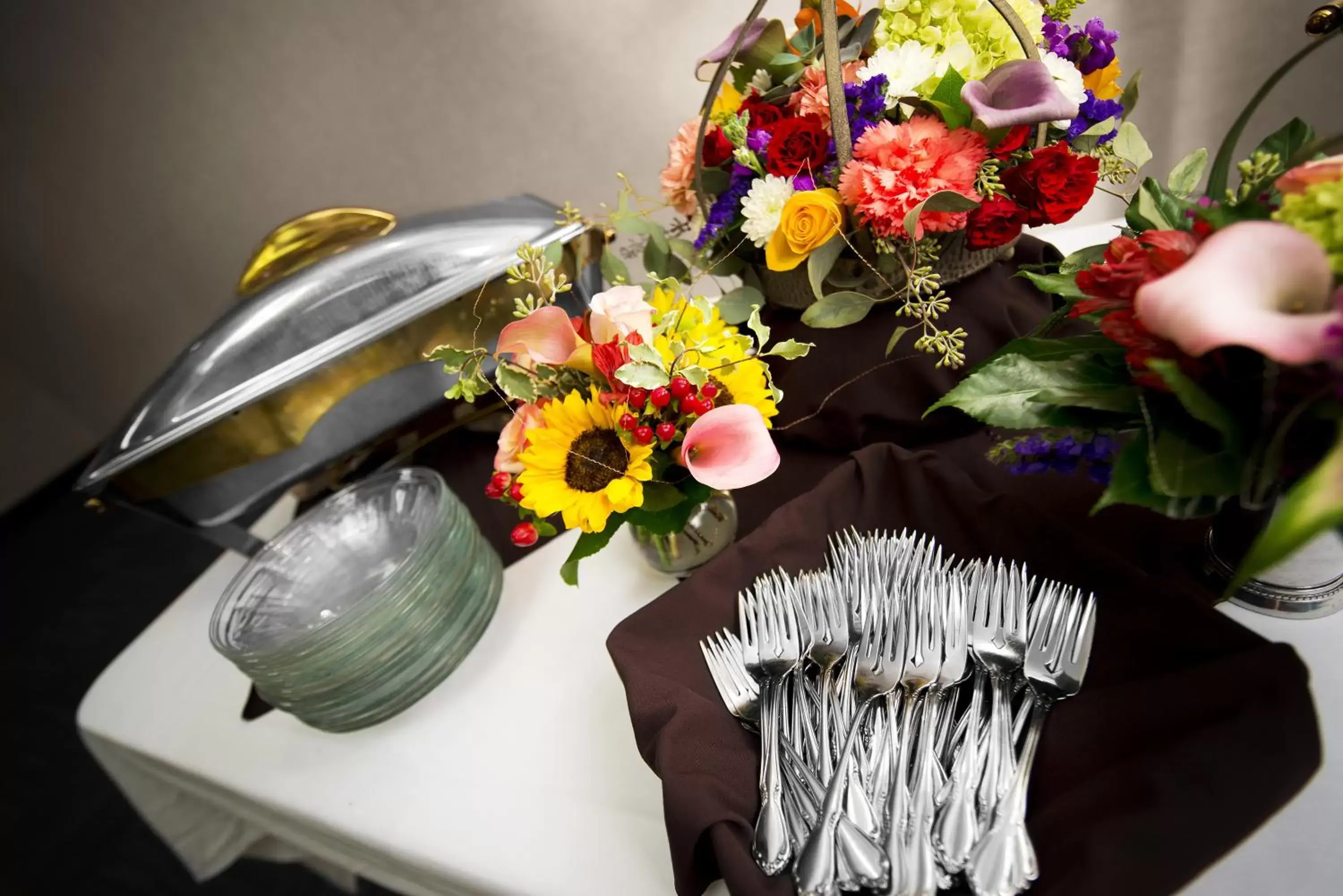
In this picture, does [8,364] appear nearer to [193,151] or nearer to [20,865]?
[193,151]

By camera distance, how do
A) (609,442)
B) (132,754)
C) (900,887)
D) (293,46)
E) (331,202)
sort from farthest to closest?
(331,202) < (293,46) < (132,754) < (609,442) < (900,887)

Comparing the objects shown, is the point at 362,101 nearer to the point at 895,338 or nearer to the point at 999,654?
the point at 895,338

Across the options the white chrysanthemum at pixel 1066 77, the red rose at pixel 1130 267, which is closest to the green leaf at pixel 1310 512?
the red rose at pixel 1130 267

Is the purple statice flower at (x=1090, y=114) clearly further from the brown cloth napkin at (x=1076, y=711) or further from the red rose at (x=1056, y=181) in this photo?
the brown cloth napkin at (x=1076, y=711)

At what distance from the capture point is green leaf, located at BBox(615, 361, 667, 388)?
0.38m

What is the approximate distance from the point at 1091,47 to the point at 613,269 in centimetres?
38

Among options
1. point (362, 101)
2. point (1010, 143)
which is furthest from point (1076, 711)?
point (362, 101)

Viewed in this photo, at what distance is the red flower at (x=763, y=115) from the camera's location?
492mm

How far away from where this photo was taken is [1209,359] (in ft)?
0.92

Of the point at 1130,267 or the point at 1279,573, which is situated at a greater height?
the point at 1130,267

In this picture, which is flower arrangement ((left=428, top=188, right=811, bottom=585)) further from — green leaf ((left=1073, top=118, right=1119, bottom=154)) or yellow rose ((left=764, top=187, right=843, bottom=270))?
green leaf ((left=1073, top=118, right=1119, bottom=154))

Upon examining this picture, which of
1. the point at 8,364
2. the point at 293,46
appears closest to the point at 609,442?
the point at 293,46

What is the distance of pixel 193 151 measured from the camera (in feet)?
4.37

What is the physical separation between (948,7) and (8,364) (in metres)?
2.35
